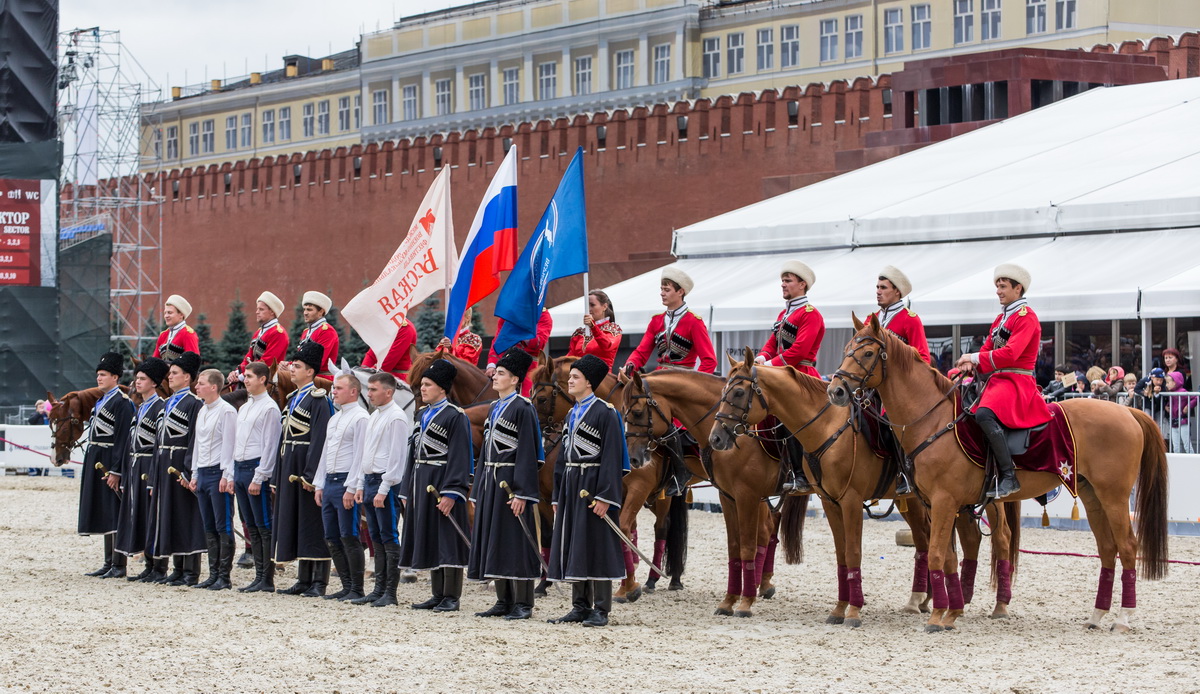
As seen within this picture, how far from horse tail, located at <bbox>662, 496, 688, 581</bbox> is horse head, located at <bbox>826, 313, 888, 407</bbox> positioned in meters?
2.47

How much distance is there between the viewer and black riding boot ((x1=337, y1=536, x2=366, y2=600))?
11.2m

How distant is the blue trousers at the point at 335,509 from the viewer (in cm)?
1121

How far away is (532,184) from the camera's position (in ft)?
142

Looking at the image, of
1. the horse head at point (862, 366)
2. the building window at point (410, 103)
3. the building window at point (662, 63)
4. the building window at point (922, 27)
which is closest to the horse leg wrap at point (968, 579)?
the horse head at point (862, 366)

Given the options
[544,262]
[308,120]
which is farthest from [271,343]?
[308,120]

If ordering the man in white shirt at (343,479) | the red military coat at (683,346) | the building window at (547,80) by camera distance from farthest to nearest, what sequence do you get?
the building window at (547,80) → the red military coat at (683,346) → the man in white shirt at (343,479)

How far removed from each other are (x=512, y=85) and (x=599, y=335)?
49.2 metres

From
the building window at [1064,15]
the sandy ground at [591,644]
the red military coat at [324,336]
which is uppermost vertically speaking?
the building window at [1064,15]

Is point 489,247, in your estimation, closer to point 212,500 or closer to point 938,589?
point 212,500

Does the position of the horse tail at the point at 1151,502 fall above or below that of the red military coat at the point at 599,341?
below

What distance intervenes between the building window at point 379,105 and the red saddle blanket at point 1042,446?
55443 mm

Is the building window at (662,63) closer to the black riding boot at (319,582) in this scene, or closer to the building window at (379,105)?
the building window at (379,105)

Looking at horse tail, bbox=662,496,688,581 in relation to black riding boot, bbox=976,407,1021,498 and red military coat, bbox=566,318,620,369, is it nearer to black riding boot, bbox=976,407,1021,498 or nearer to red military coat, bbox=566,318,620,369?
red military coat, bbox=566,318,620,369

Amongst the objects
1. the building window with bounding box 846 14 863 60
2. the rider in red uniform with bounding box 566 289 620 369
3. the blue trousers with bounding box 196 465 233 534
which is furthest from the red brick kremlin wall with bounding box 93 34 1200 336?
the blue trousers with bounding box 196 465 233 534
